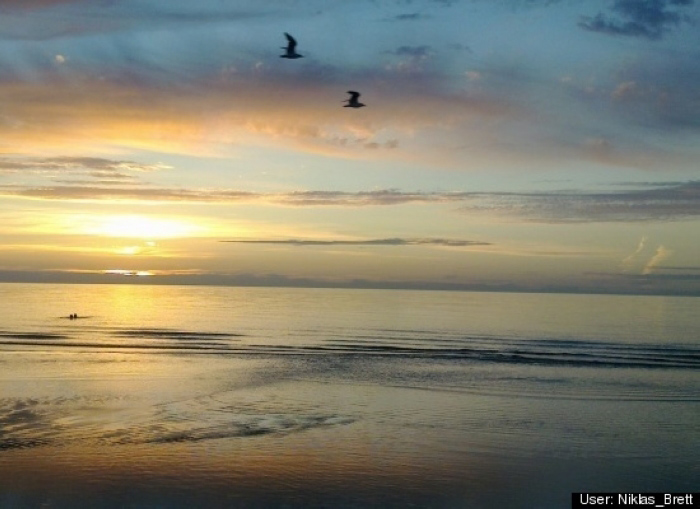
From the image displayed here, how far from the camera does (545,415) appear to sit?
26.5 meters

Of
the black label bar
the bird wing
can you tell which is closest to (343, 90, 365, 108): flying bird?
the bird wing

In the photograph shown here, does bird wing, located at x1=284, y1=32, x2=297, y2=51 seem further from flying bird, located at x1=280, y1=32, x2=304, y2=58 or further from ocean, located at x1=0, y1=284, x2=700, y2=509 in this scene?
ocean, located at x1=0, y1=284, x2=700, y2=509

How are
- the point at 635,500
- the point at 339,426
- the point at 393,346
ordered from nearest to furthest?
the point at 635,500 < the point at 339,426 < the point at 393,346

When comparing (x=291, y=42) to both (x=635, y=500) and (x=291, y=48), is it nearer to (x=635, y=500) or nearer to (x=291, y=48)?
(x=291, y=48)

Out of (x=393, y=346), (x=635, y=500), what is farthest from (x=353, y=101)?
(x=393, y=346)

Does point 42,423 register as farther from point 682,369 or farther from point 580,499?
point 682,369

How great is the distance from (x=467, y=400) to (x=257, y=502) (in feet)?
45.4

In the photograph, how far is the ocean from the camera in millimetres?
17953

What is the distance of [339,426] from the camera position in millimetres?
24000

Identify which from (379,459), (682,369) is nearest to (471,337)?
(682,369)

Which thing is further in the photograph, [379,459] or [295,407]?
[295,407]

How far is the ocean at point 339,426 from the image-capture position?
18.0m

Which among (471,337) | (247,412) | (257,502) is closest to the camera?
(257,502)

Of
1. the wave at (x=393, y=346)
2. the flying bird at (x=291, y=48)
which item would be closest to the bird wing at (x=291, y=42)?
the flying bird at (x=291, y=48)
